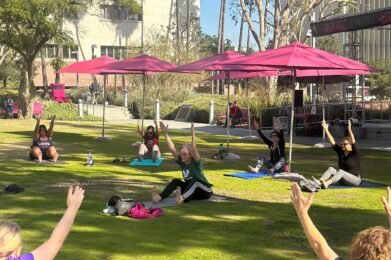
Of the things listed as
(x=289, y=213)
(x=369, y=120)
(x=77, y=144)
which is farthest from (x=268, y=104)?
(x=289, y=213)

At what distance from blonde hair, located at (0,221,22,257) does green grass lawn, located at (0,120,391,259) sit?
3.01 metres

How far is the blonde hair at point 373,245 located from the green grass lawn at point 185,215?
365cm

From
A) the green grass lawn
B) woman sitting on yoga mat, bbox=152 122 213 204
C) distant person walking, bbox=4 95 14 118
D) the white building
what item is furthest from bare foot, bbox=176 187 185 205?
the white building

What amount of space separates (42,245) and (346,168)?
8518 mm

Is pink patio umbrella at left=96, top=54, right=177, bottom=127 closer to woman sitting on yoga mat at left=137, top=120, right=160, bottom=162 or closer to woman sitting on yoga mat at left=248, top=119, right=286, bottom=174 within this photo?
woman sitting on yoga mat at left=137, top=120, right=160, bottom=162

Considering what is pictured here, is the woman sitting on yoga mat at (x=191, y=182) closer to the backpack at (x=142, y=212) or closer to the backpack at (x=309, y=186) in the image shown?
the backpack at (x=142, y=212)

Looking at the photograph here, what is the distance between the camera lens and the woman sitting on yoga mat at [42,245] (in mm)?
3354

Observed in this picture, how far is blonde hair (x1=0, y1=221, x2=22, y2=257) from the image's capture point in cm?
334

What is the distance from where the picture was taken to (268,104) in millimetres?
29250

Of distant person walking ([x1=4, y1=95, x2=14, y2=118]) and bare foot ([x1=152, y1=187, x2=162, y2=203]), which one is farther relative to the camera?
distant person walking ([x1=4, y1=95, x2=14, y2=118])

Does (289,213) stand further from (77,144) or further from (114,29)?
(114,29)

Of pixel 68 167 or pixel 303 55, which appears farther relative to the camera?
pixel 68 167

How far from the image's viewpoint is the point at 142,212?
27.4 feet

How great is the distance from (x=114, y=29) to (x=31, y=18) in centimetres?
3590
